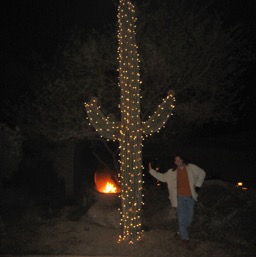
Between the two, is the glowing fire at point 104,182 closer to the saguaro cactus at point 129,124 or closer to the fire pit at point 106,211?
the fire pit at point 106,211

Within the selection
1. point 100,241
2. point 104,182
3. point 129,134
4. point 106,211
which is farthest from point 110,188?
point 129,134

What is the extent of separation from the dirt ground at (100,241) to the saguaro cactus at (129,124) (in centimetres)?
50

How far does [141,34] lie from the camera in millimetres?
9273

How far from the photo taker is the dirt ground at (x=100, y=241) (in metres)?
6.85

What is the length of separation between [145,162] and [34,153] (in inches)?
169

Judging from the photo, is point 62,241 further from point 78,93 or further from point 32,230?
point 78,93

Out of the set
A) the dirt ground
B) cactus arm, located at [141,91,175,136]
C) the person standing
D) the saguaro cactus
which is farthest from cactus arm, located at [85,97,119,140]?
the dirt ground

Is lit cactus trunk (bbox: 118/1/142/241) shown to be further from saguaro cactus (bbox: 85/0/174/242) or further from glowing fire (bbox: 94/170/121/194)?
glowing fire (bbox: 94/170/121/194)

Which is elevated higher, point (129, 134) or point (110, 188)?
point (129, 134)

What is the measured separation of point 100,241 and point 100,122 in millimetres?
2484

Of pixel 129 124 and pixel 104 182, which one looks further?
pixel 104 182

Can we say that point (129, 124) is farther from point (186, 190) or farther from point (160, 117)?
point (186, 190)

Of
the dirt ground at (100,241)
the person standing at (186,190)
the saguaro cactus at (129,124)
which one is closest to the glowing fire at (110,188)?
the dirt ground at (100,241)

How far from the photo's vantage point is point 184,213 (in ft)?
23.9
